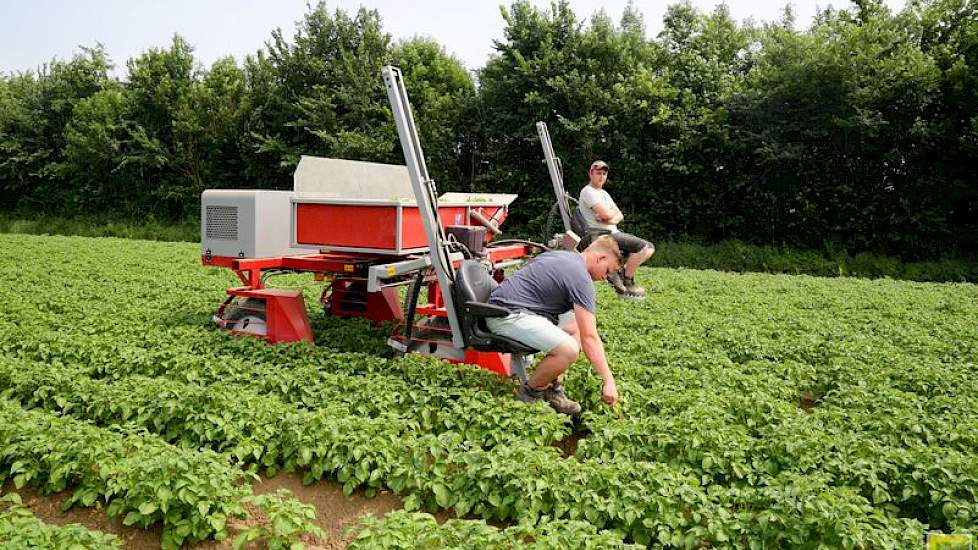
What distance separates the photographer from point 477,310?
5.63m

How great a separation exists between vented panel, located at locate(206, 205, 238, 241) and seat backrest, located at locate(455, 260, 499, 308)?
299 cm

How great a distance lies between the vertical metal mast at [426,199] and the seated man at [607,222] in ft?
7.53

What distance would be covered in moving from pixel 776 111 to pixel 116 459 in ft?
65.5

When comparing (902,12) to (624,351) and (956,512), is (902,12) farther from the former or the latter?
(956,512)

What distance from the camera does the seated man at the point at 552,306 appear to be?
17.8 feet

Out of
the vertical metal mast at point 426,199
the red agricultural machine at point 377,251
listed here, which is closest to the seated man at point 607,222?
the red agricultural machine at point 377,251

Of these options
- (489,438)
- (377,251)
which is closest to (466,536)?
(489,438)

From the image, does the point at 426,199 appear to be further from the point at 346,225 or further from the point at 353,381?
the point at 353,381

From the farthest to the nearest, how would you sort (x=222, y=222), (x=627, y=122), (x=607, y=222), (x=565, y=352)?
(x=627, y=122) → (x=607, y=222) → (x=222, y=222) → (x=565, y=352)

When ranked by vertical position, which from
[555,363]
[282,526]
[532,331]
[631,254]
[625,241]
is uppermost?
[625,241]

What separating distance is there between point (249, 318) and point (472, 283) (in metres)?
3.08

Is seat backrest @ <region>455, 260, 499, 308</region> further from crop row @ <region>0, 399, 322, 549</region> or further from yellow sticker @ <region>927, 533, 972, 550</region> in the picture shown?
yellow sticker @ <region>927, 533, 972, 550</region>

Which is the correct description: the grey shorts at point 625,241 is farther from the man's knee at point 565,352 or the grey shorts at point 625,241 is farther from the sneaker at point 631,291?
the man's knee at point 565,352

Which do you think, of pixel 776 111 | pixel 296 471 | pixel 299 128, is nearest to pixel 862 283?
pixel 776 111
